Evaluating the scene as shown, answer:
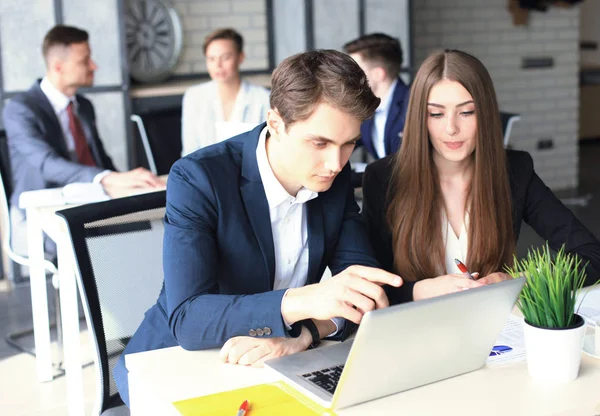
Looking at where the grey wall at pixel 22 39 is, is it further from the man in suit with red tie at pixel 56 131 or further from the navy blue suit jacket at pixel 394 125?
the navy blue suit jacket at pixel 394 125

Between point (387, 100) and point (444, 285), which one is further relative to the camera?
point (387, 100)

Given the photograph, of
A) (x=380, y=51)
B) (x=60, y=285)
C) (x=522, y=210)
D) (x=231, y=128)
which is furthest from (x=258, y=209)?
(x=380, y=51)

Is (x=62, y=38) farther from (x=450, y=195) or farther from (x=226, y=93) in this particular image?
(x=450, y=195)

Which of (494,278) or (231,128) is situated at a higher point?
(231,128)

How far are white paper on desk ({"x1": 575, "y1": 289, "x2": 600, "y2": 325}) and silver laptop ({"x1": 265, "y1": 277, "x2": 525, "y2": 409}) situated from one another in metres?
0.36

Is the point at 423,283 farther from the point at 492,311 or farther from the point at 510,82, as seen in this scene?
the point at 510,82

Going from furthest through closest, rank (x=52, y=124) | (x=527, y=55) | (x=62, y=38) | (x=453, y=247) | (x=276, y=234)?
(x=527, y=55) < (x=62, y=38) < (x=52, y=124) < (x=453, y=247) < (x=276, y=234)

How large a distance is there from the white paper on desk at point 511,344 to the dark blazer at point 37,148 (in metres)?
2.36

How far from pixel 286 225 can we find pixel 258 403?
0.57 meters

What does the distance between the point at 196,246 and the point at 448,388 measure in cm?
56

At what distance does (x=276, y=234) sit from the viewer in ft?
5.88

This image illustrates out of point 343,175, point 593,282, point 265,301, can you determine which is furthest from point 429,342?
point 593,282

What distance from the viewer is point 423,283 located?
1.81m

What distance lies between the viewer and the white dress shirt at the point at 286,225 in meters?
1.75
